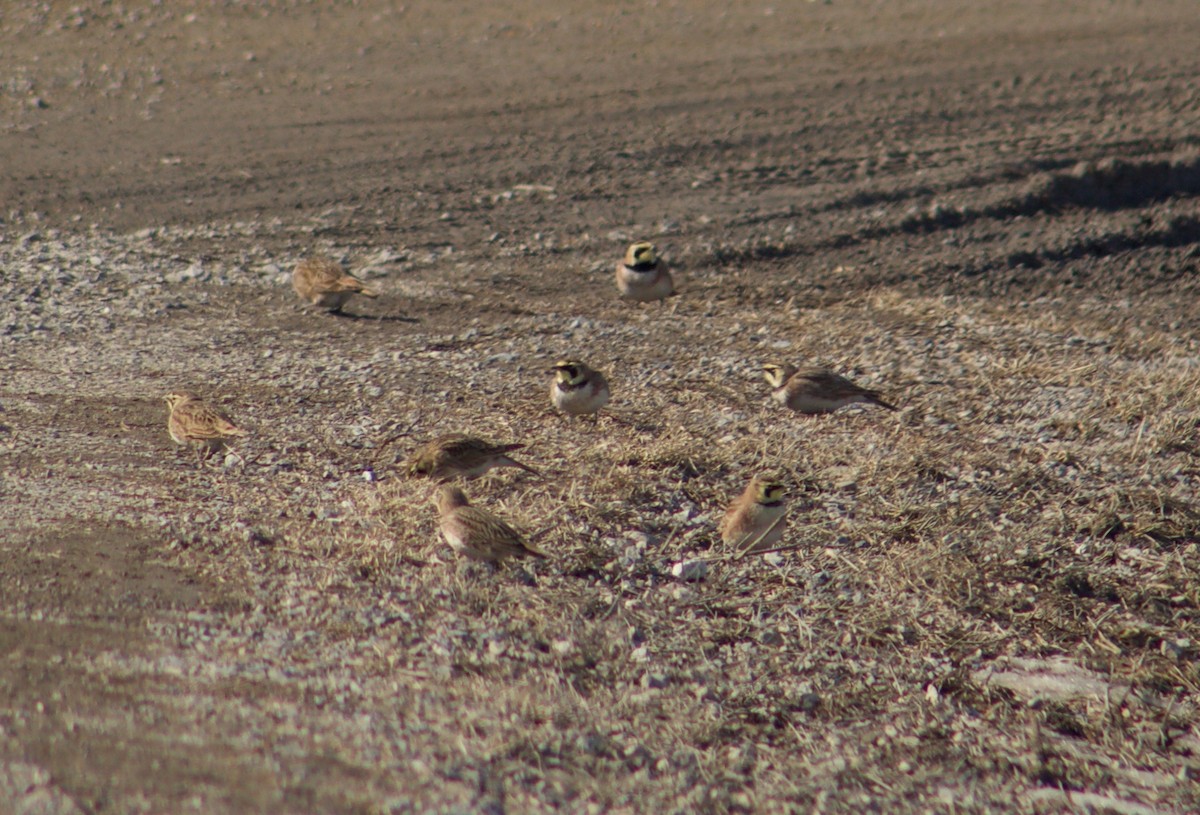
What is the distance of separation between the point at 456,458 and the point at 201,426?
1604mm

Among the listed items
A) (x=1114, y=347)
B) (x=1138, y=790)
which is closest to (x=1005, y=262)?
(x=1114, y=347)

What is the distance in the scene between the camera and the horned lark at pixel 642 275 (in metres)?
11.1

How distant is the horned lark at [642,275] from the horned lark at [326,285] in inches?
80.1

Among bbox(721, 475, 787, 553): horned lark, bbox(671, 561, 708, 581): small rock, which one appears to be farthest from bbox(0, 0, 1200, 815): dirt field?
bbox(721, 475, 787, 553): horned lark

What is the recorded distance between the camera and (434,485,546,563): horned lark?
6.57 meters

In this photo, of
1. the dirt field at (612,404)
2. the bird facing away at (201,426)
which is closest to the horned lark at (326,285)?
the dirt field at (612,404)

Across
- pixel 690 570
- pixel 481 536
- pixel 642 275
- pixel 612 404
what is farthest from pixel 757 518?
pixel 642 275

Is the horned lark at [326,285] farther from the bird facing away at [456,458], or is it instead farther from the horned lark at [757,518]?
the horned lark at [757,518]

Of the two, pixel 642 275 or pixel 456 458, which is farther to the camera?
pixel 642 275

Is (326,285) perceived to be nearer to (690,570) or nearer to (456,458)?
(456,458)

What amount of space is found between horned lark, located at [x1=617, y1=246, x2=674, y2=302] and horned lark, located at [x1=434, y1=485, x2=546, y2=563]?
4.72m

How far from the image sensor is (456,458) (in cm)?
758

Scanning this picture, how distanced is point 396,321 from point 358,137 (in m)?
4.51

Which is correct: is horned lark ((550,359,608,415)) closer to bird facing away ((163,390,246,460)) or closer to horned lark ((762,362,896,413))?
horned lark ((762,362,896,413))
